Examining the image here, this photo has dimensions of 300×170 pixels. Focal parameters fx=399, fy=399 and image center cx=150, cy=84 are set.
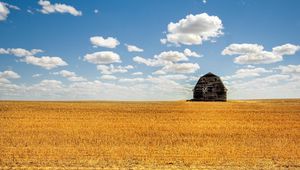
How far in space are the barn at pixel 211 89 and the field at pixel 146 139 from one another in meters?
21.5

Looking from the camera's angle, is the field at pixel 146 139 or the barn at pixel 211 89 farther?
the barn at pixel 211 89

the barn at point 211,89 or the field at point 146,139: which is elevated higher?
the barn at point 211,89

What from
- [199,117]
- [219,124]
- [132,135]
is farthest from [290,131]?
[132,135]

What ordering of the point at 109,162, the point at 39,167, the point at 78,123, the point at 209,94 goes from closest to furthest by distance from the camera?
the point at 39,167 < the point at 109,162 < the point at 78,123 < the point at 209,94

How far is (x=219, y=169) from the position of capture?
13.9 metres

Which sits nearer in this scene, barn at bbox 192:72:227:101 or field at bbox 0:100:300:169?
field at bbox 0:100:300:169

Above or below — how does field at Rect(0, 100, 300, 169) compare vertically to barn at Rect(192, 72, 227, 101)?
below

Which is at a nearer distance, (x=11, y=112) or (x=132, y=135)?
(x=132, y=135)

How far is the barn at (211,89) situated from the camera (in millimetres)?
52125

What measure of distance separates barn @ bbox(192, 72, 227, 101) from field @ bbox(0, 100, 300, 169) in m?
21.5

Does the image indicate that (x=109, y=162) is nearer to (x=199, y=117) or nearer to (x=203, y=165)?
(x=203, y=165)

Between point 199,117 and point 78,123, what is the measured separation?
27.9 feet

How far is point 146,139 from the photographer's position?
1986cm

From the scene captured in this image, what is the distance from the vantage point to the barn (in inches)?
2052
